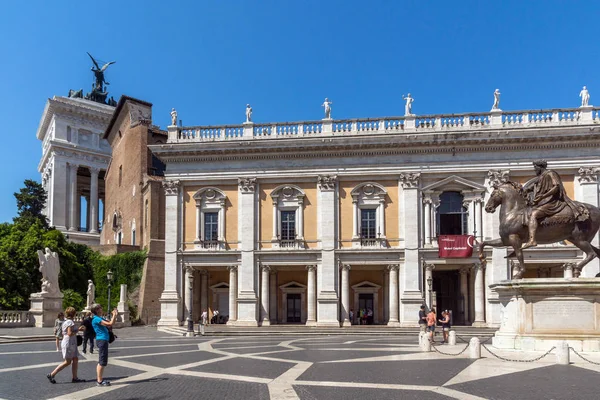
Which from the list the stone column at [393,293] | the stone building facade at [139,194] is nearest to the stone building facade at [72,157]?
the stone building facade at [139,194]

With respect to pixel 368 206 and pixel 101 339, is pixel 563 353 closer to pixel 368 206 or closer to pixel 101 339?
pixel 101 339

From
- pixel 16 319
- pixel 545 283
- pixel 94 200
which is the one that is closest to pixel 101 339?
pixel 545 283

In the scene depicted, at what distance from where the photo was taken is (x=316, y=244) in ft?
125

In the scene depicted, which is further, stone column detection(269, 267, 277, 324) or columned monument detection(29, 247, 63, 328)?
stone column detection(269, 267, 277, 324)

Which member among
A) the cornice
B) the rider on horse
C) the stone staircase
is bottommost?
the stone staircase

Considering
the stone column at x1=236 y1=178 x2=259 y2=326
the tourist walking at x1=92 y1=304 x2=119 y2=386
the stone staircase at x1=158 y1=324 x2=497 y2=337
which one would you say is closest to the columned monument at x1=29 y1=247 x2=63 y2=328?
the stone staircase at x1=158 y1=324 x2=497 y2=337

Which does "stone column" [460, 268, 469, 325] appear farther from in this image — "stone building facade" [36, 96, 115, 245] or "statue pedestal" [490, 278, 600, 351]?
"stone building facade" [36, 96, 115, 245]

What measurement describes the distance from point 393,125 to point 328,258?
8869 millimetres

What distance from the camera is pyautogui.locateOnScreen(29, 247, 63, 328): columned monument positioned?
32875 mm

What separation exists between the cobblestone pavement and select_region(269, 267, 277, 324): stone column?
65.0ft

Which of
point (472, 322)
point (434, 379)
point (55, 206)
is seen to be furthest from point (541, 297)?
point (55, 206)

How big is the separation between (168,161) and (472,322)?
2065cm

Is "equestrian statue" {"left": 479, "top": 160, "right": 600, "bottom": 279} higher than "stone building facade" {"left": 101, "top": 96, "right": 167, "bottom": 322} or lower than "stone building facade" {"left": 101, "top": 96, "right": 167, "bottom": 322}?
lower

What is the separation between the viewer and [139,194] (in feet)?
155
